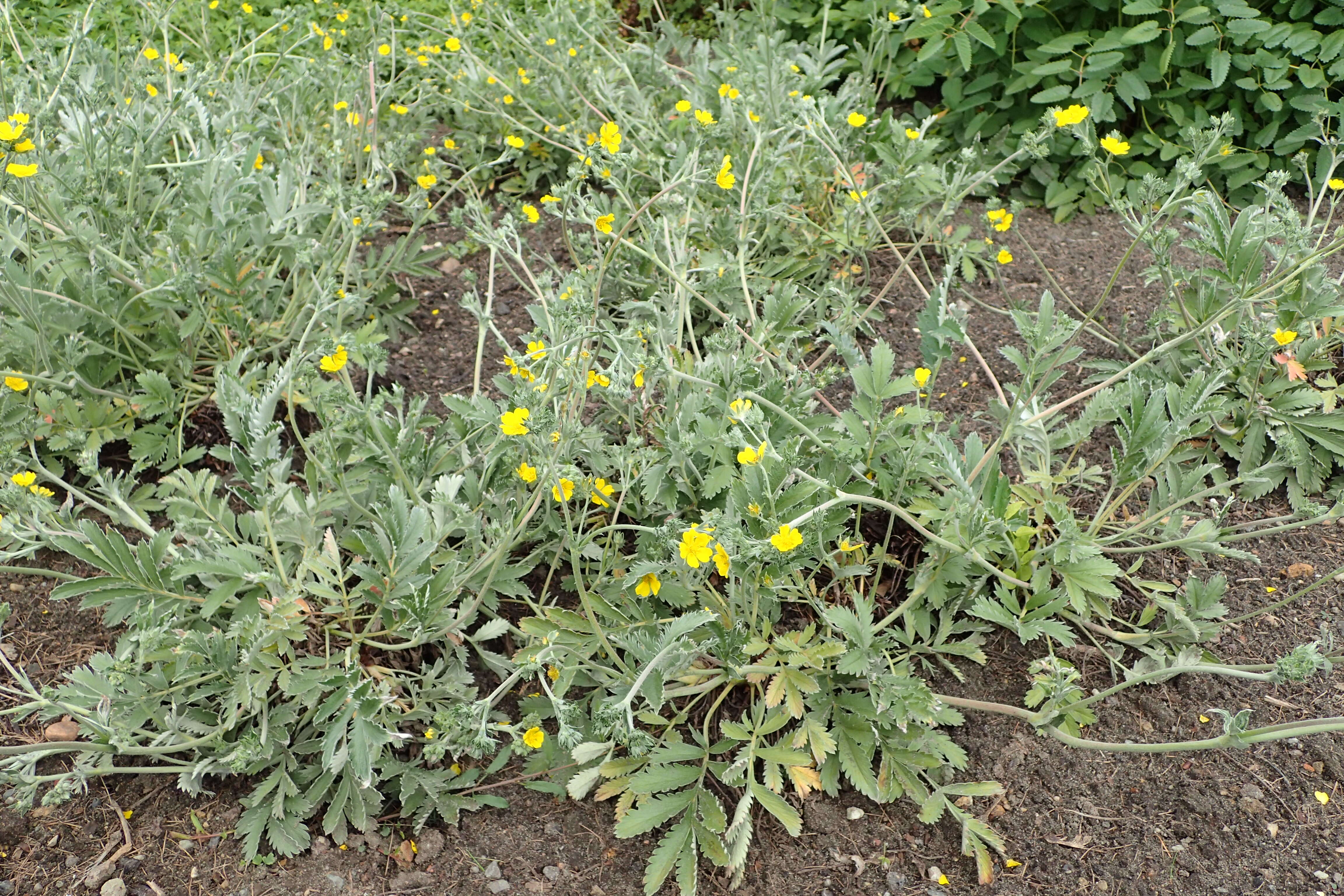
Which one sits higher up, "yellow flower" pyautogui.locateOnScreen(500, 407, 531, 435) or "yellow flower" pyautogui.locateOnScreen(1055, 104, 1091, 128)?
"yellow flower" pyautogui.locateOnScreen(1055, 104, 1091, 128)

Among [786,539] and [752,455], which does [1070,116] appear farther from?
[786,539]

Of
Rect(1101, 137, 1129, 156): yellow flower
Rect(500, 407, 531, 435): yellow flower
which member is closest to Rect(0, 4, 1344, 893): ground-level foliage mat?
Rect(500, 407, 531, 435): yellow flower

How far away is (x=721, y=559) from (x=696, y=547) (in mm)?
98

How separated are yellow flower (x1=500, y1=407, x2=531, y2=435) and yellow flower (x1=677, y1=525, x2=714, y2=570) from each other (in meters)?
0.35

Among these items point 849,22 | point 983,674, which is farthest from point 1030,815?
point 849,22

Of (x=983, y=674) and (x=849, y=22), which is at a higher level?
(x=849, y=22)

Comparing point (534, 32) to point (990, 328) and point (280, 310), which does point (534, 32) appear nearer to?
point (280, 310)

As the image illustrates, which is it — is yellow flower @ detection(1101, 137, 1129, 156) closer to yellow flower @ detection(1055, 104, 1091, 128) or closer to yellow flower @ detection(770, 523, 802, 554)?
yellow flower @ detection(1055, 104, 1091, 128)

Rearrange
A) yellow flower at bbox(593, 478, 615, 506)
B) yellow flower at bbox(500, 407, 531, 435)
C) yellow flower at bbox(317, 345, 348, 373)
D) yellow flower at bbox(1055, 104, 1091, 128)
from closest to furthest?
yellow flower at bbox(500, 407, 531, 435) < yellow flower at bbox(317, 345, 348, 373) < yellow flower at bbox(593, 478, 615, 506) < yellow flower at bbox(1055, 104, 1091, 128)

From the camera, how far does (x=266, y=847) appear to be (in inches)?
79.7

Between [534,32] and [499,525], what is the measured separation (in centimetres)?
309

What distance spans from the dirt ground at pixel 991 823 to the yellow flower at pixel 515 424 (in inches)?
31.3

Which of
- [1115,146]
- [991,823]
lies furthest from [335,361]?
[1115,146]

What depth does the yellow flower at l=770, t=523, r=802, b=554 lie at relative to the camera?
1.71m
